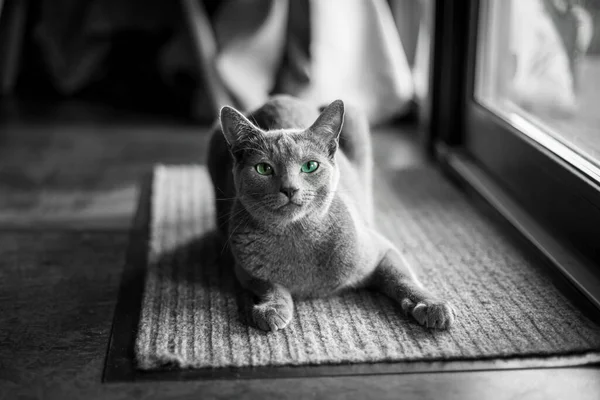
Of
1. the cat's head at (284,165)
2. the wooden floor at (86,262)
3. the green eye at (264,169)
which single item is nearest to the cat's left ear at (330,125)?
the cat's head at (284,165)

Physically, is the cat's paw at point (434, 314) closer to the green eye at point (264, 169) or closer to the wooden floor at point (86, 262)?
the wooden floor at point (86, 262)

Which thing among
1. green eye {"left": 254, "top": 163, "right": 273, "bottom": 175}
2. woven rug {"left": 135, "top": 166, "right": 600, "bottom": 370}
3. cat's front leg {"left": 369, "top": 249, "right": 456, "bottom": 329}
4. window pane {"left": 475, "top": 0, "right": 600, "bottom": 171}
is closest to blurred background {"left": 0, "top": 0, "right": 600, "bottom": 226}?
window pane {"left": 475, "top": 0, "right": 600, "bottom": 171}

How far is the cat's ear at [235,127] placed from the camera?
1.45m

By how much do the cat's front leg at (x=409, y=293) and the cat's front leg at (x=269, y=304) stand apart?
0.64 feet

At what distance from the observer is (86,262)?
1781 mm

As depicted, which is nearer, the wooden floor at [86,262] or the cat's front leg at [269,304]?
the wooden floor at [86,262]

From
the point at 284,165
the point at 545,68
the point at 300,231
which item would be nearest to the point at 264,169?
the point at 284,165

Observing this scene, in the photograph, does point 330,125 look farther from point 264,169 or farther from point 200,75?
point 200,75

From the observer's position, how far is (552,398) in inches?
47.8

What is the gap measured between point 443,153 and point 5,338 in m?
1.52

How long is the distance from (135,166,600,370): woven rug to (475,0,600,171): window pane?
34cm

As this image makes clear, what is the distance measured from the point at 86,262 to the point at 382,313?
71 cm

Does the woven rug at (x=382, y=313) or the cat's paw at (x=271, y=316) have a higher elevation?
the cat's paw at (x=271, y=316)

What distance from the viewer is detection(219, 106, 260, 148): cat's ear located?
1.45 metres
